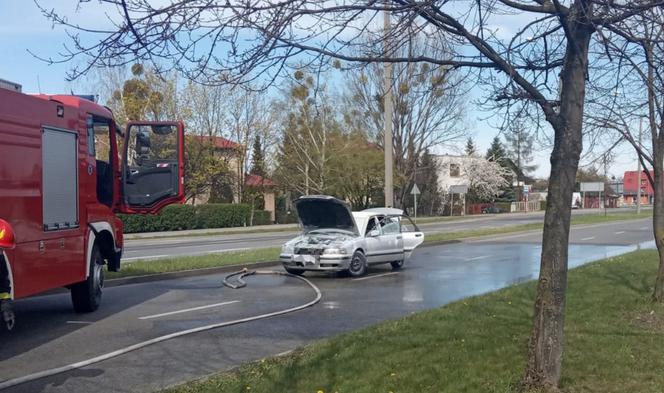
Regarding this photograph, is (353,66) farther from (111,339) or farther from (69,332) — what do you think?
(69,332)

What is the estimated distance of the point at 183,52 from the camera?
513 cm

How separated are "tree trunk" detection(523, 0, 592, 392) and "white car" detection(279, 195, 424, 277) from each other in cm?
1038

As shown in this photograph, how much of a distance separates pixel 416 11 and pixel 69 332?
6688 mm

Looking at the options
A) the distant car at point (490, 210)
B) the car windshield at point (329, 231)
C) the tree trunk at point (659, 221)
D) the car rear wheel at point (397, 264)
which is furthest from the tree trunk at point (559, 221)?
the distant car at point (490, 210)

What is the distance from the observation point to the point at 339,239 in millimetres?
16188

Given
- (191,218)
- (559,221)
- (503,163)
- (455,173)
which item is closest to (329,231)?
(559,221)

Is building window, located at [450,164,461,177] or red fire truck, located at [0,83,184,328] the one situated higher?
building window, located at [450,164,461,177]

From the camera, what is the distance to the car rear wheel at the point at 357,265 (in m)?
16.2

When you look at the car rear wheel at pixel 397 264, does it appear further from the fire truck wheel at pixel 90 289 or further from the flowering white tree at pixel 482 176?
the flowering white tree at pixel 482 176

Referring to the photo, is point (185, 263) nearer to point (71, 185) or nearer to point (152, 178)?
point (152, 178)

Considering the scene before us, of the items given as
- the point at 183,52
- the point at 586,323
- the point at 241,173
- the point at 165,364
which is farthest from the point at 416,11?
the point at 241,173

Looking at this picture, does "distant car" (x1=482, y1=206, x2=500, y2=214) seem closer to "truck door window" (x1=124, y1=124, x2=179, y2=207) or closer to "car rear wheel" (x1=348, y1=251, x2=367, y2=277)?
"car rear wheel" (x1=348, y1=251, x2=367, y2=277)

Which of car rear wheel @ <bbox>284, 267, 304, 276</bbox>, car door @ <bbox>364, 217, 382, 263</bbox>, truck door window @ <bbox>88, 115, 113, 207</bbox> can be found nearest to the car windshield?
car door @ <bbox>364, 217, 382, 263</bbox>

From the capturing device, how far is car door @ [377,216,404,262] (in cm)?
1744
